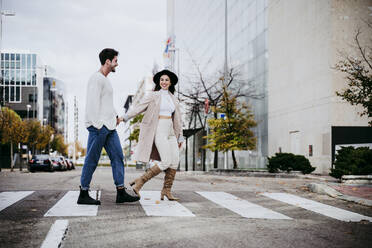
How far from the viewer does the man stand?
6.48m

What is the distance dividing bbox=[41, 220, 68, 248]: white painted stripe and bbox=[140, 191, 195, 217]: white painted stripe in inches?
46.0

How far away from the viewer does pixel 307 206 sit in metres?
7.26

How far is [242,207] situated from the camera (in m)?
6.84

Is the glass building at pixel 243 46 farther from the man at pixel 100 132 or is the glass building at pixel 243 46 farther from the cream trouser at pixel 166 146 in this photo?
the man at pixel 100 132

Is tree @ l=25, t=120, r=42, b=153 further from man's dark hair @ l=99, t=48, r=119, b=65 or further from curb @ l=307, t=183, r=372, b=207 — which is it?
man's dark hair @ l=99, t=48, r=119, b=65

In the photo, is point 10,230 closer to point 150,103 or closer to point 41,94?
point 150,103

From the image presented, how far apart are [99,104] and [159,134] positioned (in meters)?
1.02

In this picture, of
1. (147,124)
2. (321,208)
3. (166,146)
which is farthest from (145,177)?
(321,208)

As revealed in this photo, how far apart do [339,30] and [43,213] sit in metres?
23.1

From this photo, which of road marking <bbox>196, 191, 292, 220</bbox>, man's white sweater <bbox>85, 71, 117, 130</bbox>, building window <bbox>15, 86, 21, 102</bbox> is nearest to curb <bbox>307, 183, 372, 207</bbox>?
road marking <bbox>196, 191, 292, 220</bbox>

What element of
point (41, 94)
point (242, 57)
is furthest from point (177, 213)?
point (41, 94)

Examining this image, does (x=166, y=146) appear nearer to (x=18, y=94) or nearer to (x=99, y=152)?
(x=99, y=152)

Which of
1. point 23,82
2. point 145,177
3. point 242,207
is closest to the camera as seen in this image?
point 242,207

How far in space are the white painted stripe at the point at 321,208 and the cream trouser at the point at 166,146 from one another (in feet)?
6.57
